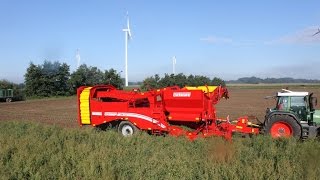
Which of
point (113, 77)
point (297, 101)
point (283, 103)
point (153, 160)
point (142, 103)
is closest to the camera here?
point (153, 160)

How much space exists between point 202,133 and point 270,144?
14.7 feet

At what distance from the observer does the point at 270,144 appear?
11.6 m

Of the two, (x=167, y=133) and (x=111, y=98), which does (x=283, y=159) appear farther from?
Result: (x=111, y=98)

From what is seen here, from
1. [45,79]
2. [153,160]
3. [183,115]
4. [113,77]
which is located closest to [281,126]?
[183,115]

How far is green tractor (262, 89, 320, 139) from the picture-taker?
15.3 m

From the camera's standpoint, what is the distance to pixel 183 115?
1631cm

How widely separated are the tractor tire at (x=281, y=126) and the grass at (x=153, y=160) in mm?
3737

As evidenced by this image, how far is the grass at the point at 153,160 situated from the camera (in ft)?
25.6

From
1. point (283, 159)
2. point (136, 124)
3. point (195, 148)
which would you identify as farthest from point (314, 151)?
point (136, 124)

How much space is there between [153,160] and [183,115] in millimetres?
7538

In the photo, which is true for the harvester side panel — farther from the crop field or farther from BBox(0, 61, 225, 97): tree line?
BBox(0, 61, 225, 97): tree line

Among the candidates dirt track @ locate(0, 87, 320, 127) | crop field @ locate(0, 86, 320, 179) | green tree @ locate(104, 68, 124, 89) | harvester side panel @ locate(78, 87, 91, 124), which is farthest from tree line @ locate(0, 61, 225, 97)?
crop field @ locate(0, 86, 320, 179)

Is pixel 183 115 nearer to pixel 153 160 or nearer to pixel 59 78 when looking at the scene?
pixel 153 160

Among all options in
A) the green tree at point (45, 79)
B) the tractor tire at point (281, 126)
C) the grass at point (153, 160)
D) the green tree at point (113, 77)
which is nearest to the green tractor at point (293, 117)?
the tractor tire at point (281, 126)
